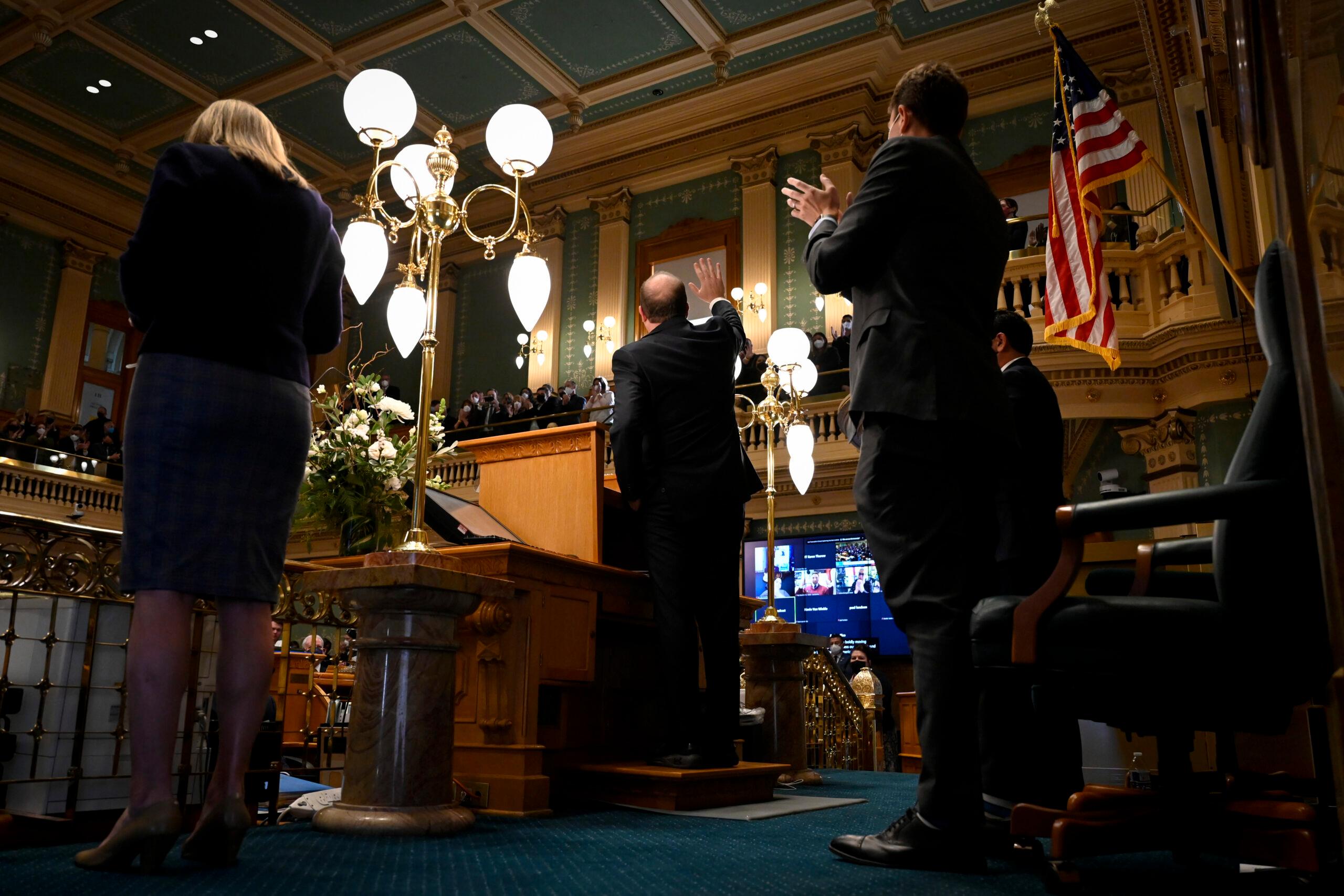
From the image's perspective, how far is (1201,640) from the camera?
1.58m

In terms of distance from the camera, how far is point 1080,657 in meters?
1.65

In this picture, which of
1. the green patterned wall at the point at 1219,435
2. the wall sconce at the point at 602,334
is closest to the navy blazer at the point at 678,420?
the green patterned wall at the point at 1219,435

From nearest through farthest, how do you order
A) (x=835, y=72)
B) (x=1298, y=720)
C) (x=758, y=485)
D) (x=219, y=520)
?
(x=219, y=520), (x=1298, y=720), (x=758, y=485), (x=835, y=72)

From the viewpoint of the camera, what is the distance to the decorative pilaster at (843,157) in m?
12.7

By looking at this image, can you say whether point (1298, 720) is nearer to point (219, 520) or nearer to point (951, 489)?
point (951, 489)

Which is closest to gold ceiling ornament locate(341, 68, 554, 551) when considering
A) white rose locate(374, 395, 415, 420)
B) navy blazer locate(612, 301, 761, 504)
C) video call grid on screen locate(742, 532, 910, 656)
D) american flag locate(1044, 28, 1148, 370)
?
white rose locate(374, 395, 415, 420)

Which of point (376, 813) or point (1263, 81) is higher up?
point (1263, 81)

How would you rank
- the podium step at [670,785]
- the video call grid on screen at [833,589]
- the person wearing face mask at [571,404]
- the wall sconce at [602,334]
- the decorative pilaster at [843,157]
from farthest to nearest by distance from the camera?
the wall sconce at [602,334] → the decorative pilaster at [843,157] → the person wearing face mask at [571,404] → the video call grid on screen at [833,589] → the podium step at [670,785]

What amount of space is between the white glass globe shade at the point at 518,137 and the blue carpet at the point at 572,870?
2.30m

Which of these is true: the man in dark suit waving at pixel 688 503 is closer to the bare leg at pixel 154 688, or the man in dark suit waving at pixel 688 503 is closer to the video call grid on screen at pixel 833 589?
the bare leg at pixel 154 688

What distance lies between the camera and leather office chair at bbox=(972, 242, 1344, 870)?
5.12 ft

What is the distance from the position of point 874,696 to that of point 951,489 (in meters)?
5.88

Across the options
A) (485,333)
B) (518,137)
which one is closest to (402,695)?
(518,137)

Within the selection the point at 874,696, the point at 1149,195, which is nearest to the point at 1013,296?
the point at 1149,195
